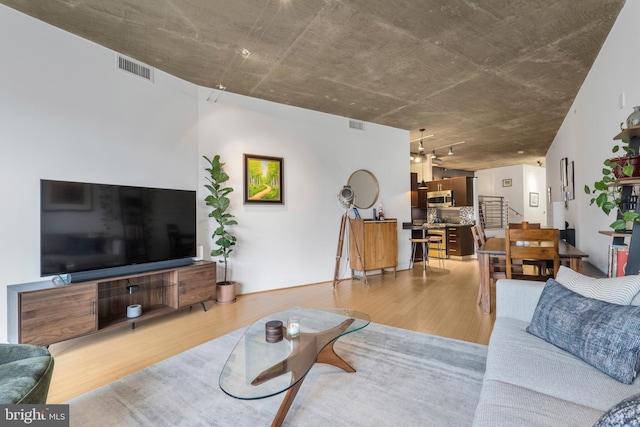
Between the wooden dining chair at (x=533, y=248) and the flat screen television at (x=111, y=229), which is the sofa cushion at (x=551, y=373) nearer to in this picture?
the wooden dining chair at (x=533, y=248)

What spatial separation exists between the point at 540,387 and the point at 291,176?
4025mm

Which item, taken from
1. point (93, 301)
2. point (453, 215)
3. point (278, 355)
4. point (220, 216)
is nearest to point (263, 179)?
point (220, 216)

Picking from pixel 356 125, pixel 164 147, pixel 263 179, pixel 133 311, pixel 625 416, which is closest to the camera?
pixel 625 416

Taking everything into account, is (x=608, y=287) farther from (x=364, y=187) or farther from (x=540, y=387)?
(x=364, y=187)

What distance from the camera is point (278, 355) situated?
1679 mm

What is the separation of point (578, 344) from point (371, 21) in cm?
282

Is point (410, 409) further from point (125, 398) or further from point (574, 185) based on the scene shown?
point (574, 185)

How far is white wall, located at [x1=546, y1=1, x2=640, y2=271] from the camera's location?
8.01 ft

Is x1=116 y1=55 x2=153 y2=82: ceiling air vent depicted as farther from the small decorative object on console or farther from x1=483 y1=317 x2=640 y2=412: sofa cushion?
x1=483 y1=317 x2=640 y2=412: sofa cushion

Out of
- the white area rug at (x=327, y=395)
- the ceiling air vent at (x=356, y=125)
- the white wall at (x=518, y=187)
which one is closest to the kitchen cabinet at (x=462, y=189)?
the white wall at (x=518, y=187)

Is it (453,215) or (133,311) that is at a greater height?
(453,215)

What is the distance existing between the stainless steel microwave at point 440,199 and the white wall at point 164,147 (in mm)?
2578

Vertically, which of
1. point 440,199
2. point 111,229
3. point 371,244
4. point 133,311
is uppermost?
point 440,199

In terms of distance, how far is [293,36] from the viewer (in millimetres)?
2957
